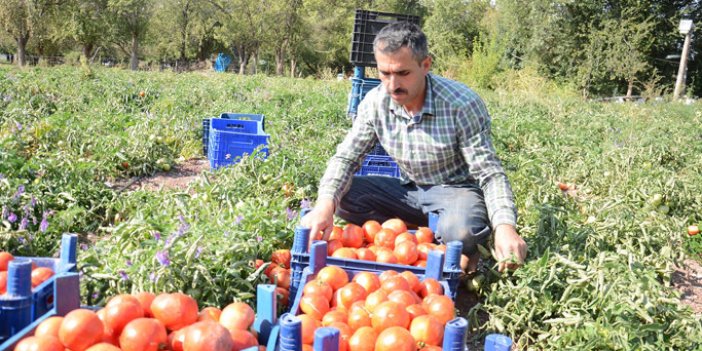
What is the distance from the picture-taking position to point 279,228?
3.45m

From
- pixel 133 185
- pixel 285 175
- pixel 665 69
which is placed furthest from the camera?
pixel 665 69

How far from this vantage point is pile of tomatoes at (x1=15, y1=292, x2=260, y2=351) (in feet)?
5.83

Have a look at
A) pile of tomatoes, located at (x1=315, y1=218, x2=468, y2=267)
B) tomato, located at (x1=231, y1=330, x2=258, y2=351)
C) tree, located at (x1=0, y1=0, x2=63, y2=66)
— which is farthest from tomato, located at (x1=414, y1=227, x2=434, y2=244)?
tree, located at (x1=0, y1=0, x2=63, y2=66)

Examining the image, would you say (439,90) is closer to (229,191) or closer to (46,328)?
(229,191)

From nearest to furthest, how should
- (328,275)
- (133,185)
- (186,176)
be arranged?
(328,275)
(133,185)
(186,176)

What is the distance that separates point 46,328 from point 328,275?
116 centimetres

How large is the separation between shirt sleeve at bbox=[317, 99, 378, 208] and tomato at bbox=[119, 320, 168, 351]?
1.64 m

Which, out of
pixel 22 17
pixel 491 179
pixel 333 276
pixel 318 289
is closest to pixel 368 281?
pixel 333 276

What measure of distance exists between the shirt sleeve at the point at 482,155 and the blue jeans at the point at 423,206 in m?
0.12

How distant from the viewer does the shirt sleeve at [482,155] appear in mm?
3191

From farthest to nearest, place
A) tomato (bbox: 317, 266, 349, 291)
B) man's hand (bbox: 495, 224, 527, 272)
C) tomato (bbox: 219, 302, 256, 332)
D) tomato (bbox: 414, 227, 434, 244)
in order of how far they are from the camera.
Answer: tomato (bbox: 414, 227, 434, 244) < man's hand (bbox: 495, 224, 527, 272) < tomato (bbox: 317, 266, 349, 291) < tomato (bbox: 219, 302, 256, 332)

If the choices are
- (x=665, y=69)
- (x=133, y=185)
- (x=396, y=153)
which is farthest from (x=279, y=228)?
(x=665, y=69)

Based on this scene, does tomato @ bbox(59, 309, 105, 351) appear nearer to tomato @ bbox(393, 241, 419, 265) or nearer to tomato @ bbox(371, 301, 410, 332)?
tomato @ bbox(371, 301, 410, 332)

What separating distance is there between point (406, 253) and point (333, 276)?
1.74ft
